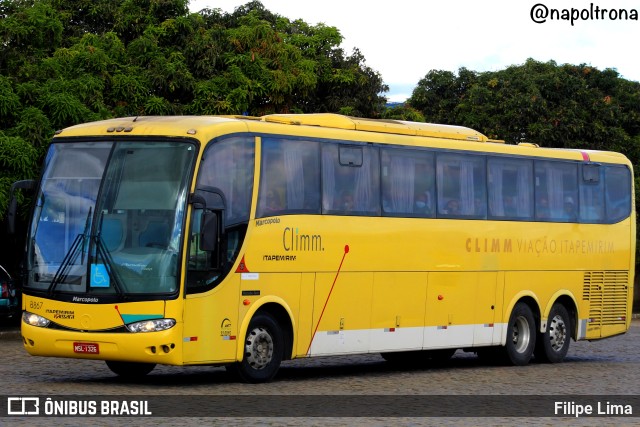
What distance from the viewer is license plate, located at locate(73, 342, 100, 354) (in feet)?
53.7

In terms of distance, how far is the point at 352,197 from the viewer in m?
19.4

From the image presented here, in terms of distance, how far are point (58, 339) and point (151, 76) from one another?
53.6ft

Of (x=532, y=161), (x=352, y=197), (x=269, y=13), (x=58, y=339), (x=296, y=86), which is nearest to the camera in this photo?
(x=58, y=339)

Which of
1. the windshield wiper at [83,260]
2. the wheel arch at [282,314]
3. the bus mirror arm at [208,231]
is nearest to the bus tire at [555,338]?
the wheel arch at [282,314]

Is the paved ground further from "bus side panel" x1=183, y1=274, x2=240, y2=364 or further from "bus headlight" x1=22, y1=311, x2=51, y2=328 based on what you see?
"bus headlight" x1=22, y1=311, x2=51, y2=328

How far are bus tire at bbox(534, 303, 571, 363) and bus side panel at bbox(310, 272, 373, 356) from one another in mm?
5224

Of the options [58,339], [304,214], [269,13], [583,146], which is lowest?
[58,339]

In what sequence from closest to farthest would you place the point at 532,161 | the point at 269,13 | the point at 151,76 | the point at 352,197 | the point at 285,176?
1. the point at 285,176
2. the point at 352,197
3. the point at 532,161
4. the point at 151,76
5. the point at 269,13

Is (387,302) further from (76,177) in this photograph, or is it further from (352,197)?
(76,177)

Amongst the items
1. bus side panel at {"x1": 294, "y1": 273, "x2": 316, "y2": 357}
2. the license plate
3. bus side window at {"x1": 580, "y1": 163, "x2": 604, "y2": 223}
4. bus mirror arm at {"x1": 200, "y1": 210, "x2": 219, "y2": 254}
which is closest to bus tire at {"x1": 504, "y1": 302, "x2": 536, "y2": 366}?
bus side window at {"x1": 580, "y1": 163, "x2": 604, "y2": 223}

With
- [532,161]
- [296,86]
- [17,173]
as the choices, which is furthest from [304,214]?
[296,86]

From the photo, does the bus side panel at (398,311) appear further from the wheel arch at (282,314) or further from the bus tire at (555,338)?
the bus tire at (555,338)

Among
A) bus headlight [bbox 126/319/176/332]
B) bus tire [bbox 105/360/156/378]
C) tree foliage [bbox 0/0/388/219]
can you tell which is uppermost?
tree foliage [bbox 0/0/388/219]

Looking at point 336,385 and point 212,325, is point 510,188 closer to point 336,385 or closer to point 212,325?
point 336,385
